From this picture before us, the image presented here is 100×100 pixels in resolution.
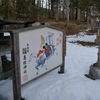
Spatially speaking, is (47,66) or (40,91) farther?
(47,66)

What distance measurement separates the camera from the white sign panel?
2514 millimetres

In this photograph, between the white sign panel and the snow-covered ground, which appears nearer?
the white sign panel

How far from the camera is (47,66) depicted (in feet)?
10.6

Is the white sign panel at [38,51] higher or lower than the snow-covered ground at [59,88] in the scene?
higher

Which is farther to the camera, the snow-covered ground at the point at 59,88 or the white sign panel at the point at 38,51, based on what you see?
the snow-covered ground at the point at 59,88

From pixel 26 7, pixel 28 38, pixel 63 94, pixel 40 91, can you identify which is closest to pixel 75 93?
pixel 63 94

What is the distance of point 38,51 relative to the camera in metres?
2.85

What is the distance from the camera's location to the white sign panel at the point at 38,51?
2514 mm

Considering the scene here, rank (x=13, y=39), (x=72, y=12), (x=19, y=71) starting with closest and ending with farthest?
1. (x=13, y=39)
2. (x=19, y=71)
3. (x=72, y=12)

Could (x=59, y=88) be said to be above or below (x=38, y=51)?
below

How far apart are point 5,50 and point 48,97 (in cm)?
143

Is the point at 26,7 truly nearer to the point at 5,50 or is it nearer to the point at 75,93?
the point at 5,50

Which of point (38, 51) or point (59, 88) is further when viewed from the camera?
point (59, 88)

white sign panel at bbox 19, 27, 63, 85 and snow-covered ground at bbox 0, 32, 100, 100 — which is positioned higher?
white sign panel at bbox 19, 27, 63, 85
